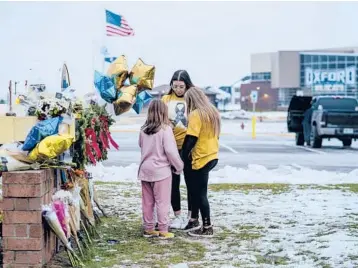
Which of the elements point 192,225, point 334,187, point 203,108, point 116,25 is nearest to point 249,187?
point 334,187

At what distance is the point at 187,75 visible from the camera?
7.33m

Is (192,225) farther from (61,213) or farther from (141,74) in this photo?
(61,213)

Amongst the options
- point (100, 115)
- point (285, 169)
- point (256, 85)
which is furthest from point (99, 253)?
point (256, 85)

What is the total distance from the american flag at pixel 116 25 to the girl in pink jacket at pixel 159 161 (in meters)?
11.5

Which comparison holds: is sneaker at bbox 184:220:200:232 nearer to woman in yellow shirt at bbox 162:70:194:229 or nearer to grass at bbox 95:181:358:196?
woman in yellow shirt at bbox 162:70:194:229

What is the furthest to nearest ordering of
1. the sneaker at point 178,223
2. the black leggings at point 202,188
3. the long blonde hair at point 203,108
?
the sneaker at point 178,223, the black leggings at point 202,188, the long blonde hair at point 203,108

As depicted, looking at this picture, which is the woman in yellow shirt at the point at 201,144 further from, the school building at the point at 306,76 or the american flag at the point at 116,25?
the school building at the point at 306,76

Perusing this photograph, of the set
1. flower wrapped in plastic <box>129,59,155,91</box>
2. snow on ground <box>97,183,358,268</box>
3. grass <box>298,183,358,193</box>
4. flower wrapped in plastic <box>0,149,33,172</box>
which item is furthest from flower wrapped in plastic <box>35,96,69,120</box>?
grass <box>298,183,358,193</box>

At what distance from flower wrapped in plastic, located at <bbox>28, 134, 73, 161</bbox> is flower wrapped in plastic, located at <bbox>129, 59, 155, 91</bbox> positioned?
235cm

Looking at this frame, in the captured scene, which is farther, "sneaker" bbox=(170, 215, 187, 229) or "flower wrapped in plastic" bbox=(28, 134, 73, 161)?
"sneaker" bbox=(170, 215, 187, 229)

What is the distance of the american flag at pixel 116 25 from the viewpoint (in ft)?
58.9

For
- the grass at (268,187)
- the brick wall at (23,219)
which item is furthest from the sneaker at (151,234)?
the grass at (268,187)

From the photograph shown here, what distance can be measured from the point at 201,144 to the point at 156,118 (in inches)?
22.8

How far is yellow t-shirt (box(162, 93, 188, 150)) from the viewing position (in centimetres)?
723
